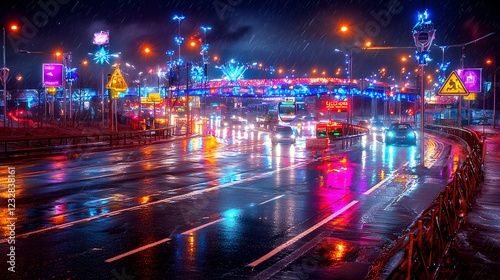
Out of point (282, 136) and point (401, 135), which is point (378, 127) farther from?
point (282, 136)

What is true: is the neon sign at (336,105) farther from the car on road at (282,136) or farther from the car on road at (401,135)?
the car on road at (282,136)

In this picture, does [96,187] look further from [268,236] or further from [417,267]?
[417,267]

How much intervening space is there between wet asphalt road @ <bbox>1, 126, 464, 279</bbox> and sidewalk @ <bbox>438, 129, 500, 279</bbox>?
1241mm

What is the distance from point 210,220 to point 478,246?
5.41 m

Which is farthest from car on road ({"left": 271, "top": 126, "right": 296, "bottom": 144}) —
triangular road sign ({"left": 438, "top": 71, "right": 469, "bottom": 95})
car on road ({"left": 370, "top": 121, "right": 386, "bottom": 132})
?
car on road ({"left": 370, "top": 121, "right": 386, "bottom": 132})

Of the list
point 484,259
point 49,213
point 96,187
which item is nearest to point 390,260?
point 484,259

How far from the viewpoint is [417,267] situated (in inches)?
253

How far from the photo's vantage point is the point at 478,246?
8.56 meters

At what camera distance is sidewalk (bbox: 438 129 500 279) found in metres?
7.14

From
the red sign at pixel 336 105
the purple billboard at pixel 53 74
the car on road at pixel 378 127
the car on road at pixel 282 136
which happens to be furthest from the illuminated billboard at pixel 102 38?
the car on road at pixel 378 127

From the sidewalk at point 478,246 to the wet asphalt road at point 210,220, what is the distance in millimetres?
1241

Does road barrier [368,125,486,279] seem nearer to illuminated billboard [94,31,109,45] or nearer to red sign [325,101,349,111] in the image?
red sign [325,101,349,111]

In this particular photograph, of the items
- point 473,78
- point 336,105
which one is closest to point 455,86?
point 473,78

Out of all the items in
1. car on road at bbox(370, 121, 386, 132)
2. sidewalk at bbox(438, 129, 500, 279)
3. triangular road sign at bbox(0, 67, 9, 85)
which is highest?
triangular road sign at bbox(0, 67, 9, 85)
